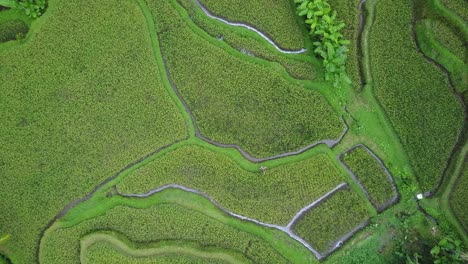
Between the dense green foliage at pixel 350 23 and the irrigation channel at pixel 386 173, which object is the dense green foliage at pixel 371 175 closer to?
the irrigation channel at pixel 386 173

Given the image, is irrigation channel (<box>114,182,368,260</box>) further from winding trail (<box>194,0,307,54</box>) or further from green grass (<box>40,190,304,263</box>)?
winding trail (<box>194,0,307,54</box>)

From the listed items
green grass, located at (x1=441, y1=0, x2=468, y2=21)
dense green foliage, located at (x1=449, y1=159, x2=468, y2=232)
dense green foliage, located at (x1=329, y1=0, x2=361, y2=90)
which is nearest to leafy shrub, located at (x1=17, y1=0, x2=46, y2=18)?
dense green foliage, located at (x1=329, y1=0, x2=361, y2=90)

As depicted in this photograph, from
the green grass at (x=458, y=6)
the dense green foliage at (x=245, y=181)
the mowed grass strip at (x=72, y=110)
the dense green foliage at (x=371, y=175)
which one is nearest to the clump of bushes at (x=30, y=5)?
the mowed grass strip at (x=72, y=110)

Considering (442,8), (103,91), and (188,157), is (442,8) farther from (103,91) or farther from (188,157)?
(103,91)

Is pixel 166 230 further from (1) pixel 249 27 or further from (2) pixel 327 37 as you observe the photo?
(2) pixel 327 37

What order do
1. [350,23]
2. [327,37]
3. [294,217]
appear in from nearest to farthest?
1. [327,37]
2. [294,217]
3. [350,23]

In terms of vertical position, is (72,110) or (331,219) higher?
(72,110)

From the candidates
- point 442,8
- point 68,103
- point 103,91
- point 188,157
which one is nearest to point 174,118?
point 188,157

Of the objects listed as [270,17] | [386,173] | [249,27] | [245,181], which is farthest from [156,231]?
[270,17]
